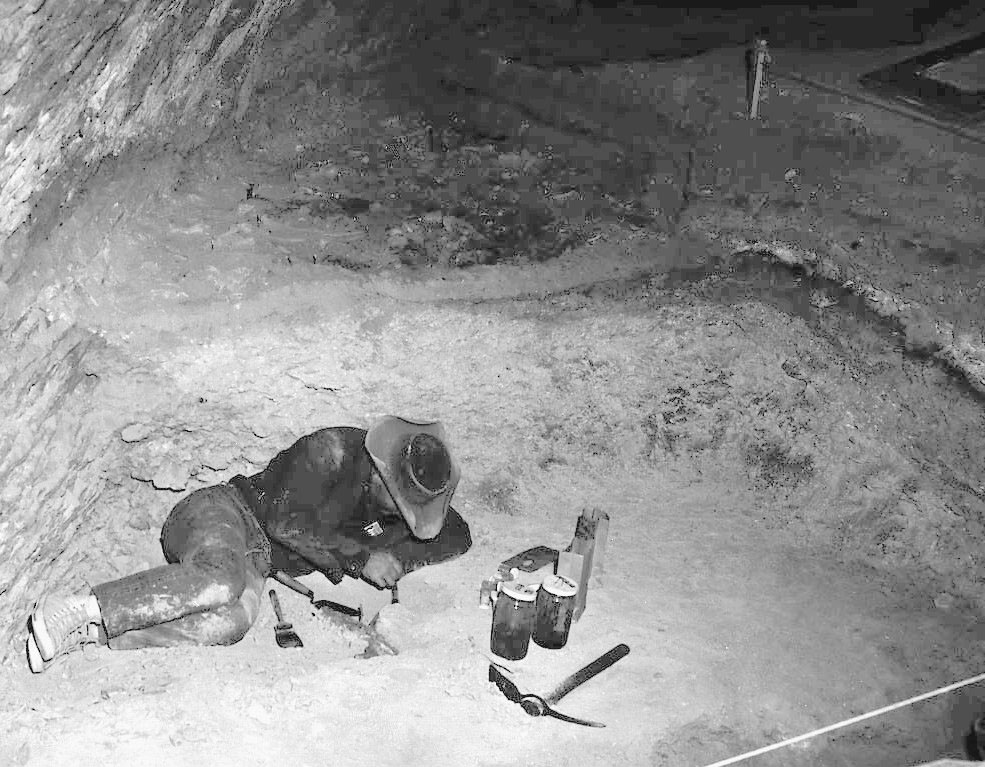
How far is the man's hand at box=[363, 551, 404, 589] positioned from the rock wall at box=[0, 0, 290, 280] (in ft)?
5.63

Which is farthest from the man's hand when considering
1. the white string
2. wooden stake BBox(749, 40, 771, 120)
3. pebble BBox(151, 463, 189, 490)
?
wooden stake BBox(749, 40, 771, 120)

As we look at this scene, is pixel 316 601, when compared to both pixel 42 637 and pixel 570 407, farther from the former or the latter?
pixel 570 407

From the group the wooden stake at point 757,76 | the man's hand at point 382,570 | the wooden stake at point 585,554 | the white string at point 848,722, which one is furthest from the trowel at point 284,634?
the wooden stake at point 757,76

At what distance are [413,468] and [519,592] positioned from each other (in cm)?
63

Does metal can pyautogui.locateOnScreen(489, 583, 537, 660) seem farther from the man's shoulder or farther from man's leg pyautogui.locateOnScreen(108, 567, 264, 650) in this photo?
man's leg pyautogui.locateOnScreen(108, 567, 264, 650)

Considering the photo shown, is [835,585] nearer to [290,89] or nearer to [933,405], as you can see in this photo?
[933,405]

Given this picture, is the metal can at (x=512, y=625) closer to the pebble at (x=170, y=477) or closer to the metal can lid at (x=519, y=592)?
the metal can lid at (x=519, y=592)

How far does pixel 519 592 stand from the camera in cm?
358

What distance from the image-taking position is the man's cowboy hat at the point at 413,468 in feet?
12.3

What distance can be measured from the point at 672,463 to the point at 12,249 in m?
2.79

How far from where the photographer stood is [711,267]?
13.6 feet

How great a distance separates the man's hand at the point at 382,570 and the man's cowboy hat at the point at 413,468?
0.15 m

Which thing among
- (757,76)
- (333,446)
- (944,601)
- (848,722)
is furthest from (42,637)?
(757,76)

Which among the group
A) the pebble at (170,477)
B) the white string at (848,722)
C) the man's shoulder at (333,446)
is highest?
the pebble at (170,477)
